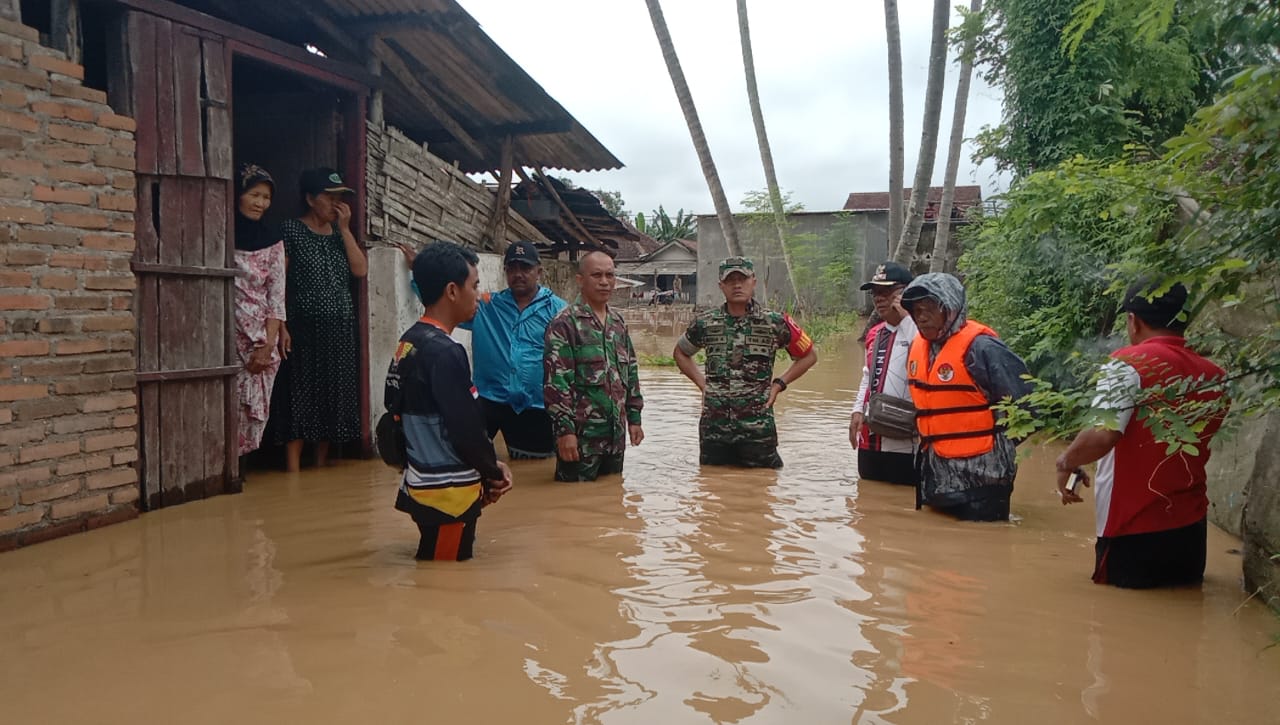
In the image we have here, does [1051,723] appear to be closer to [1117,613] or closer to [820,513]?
[1117,613]

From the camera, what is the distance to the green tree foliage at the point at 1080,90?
9.88m

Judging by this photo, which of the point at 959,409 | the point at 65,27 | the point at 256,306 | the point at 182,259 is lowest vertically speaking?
the point at 959,409

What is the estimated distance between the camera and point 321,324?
22.0 feet

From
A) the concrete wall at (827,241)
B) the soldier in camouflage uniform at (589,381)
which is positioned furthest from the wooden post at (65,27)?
the concrete wall at (827,241)

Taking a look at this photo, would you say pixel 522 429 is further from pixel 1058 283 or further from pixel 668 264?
pixel 668 264

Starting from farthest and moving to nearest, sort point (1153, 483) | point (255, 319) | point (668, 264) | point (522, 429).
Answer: point (668, 264)
point (522, 429)
point (255, 319)
point (1153, 483)

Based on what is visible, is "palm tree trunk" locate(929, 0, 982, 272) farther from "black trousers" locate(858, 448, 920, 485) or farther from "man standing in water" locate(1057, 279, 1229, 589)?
"man standing in water" locate(1057, 279, 1229, 589)

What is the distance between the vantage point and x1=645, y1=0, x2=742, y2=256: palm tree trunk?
13539 millimetres

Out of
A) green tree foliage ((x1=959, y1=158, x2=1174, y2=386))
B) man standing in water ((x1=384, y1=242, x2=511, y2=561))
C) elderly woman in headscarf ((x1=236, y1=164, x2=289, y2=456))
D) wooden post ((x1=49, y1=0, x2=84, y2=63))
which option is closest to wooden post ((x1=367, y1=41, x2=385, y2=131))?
elderly woman in headscarf ((x1=236, y1=164, x2=289, y2=456))

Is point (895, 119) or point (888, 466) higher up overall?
point (895, 119)

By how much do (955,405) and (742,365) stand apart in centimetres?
189

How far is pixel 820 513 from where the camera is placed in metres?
5.31

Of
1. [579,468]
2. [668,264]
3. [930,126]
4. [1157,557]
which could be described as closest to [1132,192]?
[1157,557]

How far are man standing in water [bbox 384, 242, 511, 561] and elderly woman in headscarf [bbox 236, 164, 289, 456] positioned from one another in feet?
8.25
